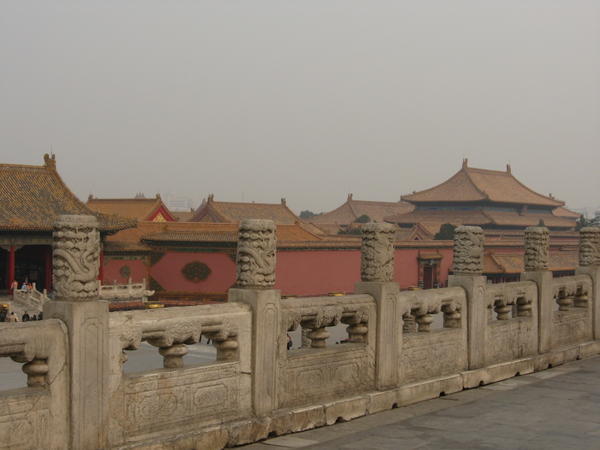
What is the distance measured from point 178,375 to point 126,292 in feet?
93.8

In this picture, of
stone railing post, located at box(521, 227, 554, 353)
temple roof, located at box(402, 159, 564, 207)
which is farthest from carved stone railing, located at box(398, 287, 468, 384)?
temple roof, located at box(402, 159, 564, 207)

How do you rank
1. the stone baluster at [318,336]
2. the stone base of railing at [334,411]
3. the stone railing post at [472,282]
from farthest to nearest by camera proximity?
the stone railing post at [472,282], the stone baluster at [318,336], the stone base of railing at [334,411]

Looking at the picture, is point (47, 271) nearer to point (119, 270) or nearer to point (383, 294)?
point (119, 270)

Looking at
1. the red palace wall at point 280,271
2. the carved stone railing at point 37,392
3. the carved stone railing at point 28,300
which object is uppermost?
the carved stone railing at point 37,392

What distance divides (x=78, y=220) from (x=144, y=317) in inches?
33.7

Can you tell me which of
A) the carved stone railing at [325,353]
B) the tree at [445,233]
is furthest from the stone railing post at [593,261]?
the tree at [445,233]

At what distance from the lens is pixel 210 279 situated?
3494 centimetres

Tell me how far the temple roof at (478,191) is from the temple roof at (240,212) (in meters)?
20.8

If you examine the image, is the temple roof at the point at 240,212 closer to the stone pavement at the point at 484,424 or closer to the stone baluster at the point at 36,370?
the stone pavement at the point at 484,424

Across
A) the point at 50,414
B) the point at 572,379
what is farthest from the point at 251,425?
the point at 572,379

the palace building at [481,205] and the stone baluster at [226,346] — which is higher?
the palace building at [481,205]

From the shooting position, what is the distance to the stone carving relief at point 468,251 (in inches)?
381

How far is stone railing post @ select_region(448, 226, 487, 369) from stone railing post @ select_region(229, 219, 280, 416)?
3.35 m

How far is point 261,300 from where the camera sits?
677 centimetres
